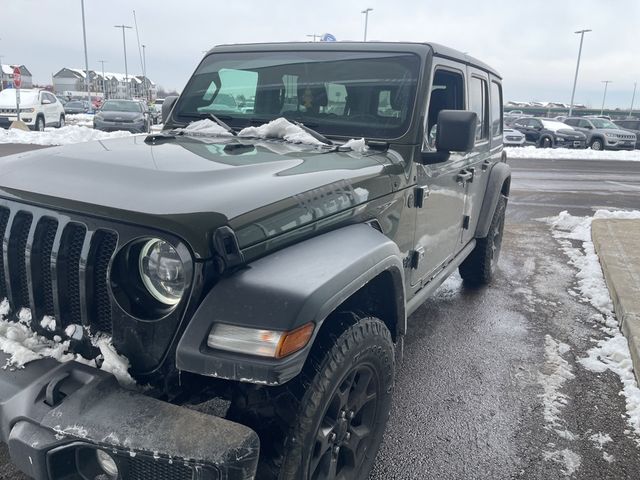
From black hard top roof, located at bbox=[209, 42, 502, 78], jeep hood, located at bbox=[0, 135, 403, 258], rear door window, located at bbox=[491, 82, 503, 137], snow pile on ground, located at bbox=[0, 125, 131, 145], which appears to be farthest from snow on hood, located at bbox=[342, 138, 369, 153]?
snow pile on ground, located at bbox=[0, 125, 131, 145]

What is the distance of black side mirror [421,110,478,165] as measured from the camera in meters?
2.84

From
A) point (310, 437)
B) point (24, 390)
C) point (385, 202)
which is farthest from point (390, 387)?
point (24, 390)

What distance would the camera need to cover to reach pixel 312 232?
2180mm

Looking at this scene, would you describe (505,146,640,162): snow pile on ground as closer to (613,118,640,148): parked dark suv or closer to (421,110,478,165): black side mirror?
(613,118,640,148): parked dark suv

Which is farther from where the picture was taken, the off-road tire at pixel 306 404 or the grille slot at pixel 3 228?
the grille slot at pixel 3 228

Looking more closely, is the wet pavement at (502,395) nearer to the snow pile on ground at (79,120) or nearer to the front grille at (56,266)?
the front grille at (56,266)

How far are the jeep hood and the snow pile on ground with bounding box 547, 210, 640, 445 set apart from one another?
2.19 m

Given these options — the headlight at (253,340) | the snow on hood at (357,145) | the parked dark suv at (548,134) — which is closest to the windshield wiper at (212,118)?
the snow on hood at (357,145)

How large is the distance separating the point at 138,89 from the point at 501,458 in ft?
320

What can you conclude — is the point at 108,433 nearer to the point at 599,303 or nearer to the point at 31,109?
the point at 599,303

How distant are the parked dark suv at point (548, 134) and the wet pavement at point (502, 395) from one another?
20.5m

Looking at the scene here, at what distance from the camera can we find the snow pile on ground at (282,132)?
3.05 meters

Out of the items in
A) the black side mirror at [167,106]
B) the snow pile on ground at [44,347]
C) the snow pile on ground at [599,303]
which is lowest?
the snow pile on ground at [599,303]

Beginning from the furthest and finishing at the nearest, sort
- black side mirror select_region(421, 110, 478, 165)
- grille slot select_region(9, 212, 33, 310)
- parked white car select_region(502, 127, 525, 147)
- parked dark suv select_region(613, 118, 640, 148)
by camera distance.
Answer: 1. parked dark suv select_region(613, 118, 640, 148)
2. parked white car select_region(502, 127, 525, 147)
3. black side mirror select_region(421, 110, 478, 165)
4. grille slot select_region(9, 212, 33, 310)
